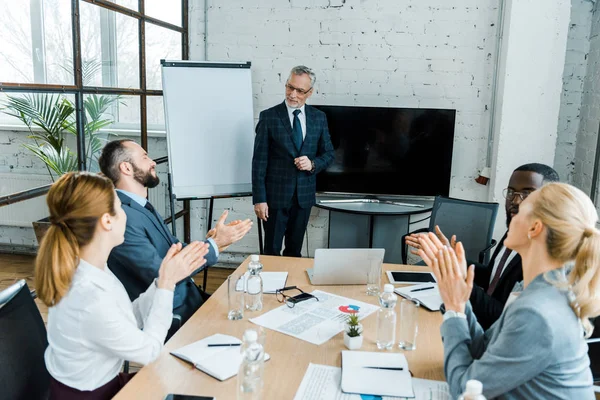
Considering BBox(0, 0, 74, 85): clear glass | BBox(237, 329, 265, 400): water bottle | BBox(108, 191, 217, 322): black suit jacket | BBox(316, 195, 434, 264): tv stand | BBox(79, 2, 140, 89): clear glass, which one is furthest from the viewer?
BBox(316, 195, 434, 264): tv stand

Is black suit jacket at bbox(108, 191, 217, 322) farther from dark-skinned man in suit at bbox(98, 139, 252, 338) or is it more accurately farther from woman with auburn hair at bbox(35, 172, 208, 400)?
woman with auburn hair at bbox(35, 172, 208, 400)

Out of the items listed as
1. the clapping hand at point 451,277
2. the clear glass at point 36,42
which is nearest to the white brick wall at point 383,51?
the clear glass at point 36,42

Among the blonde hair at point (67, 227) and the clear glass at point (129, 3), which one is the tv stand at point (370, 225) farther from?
the blonde hair at point (67, 227)

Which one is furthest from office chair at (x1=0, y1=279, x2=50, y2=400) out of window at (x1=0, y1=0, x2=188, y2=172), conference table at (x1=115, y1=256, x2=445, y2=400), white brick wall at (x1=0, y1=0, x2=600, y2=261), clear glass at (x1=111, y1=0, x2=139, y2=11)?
white brick wall at (x1=0, y1=0, x2=600, y2=261)

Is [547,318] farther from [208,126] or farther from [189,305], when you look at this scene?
[208,126]

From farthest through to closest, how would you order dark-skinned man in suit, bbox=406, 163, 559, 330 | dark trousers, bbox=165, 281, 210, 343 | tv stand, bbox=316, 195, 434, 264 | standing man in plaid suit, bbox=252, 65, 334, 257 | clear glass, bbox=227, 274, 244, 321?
tv stand, bbox=316, 195, 434, 264, standing man in plaid suit, bbox=252, 65, 334, 257, dark trousers, bbox=165, 281, 210, 343, dark-skinned man in suit, bbox=406, 163, 559, 330, clear glass, bbox=227, 274, 244, 321

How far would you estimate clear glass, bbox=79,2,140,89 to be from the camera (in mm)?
3020

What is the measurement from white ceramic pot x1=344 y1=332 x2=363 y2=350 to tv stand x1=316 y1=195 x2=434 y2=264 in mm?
2455

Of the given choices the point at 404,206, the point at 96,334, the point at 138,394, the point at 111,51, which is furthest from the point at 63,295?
the point at 404,206

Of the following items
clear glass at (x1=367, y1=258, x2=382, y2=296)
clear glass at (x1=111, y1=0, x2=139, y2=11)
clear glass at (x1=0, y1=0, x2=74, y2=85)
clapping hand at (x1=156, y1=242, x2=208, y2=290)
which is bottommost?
clear glass at (x1=367, y1=258, x2=382, y2=296)

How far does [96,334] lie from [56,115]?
1.74m

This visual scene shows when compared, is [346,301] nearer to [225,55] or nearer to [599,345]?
[599,345]

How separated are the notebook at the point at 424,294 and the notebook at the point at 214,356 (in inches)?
27.7

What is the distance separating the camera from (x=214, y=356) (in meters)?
1.51
